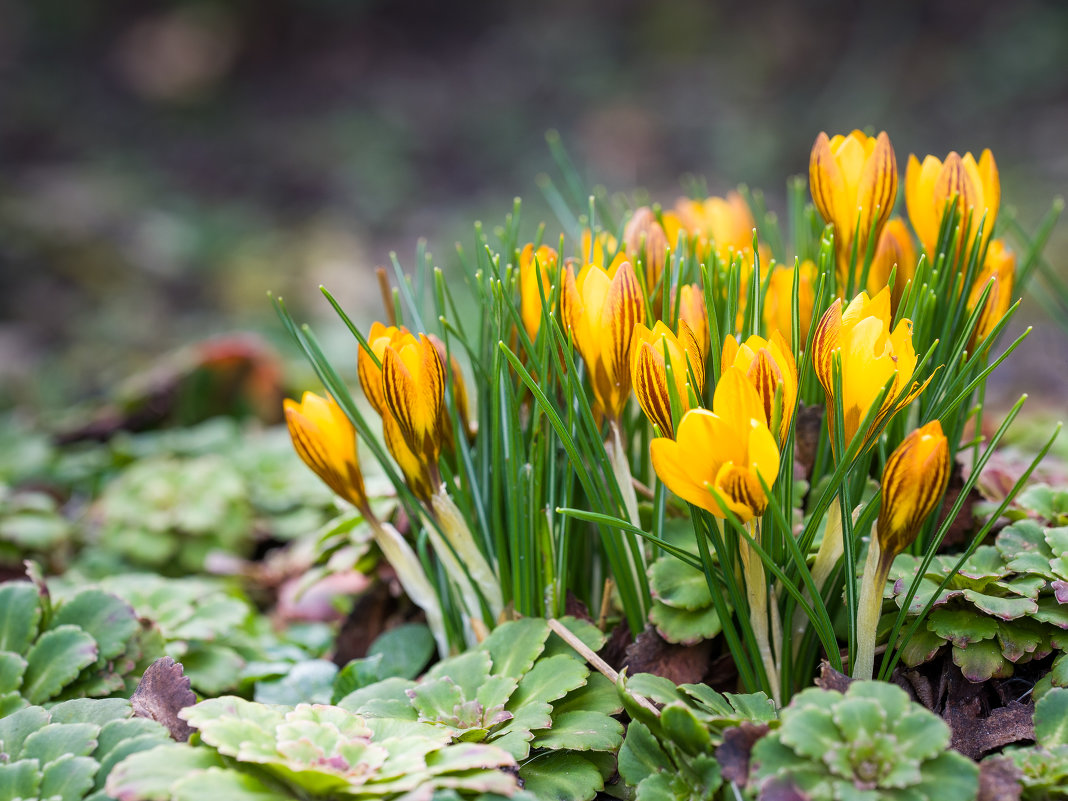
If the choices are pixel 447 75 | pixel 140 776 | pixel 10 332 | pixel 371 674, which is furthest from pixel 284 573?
pixel 447 75

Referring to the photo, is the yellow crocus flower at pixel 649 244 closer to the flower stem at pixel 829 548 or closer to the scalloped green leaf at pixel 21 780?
the flower stem at pixel 829 548

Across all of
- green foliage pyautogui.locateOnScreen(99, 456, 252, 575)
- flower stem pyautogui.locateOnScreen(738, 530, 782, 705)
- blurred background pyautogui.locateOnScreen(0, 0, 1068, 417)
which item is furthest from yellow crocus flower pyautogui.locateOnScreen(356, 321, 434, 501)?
blurred background pyautogui.locateOnScreen(0, 0, 1068, 417)

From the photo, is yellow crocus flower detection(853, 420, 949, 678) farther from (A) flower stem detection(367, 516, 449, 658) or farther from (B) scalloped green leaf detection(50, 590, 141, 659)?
(B) scalloped green leaf detection(50, 590, 141, 659)

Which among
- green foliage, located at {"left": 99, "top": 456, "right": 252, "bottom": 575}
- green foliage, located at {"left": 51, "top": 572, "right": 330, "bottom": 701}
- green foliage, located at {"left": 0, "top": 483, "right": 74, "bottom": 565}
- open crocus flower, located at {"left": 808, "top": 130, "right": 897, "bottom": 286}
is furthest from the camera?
green foliage, located at {"left": 99, "top": 456, "right": 252, "bottom": 575}

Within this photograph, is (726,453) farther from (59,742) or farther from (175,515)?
(175,515)

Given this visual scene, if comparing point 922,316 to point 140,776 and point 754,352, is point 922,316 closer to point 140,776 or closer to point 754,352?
point 754,352

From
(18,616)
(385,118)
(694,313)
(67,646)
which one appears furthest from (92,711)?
(385,118)

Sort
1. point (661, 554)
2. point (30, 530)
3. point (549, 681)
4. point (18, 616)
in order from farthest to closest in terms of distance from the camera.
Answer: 1. point (30, 530)
2. point (18, 616)
3. point (661, 554)
4. point (549, 681)
